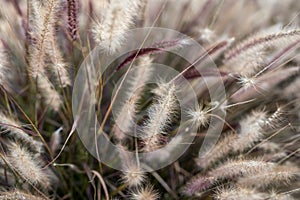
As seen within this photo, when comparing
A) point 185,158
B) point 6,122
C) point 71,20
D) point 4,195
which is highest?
point 71,20

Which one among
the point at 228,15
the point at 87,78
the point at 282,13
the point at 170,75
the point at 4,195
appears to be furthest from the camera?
the point at 282,13

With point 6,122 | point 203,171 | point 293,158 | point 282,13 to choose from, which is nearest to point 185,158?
point 203,171

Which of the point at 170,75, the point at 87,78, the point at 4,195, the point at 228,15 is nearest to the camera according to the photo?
the point at 4,195

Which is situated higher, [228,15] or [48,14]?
[48,14]

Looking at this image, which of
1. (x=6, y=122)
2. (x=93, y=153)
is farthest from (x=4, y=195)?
(x=93, y=153)

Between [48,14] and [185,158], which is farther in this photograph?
[185,158]

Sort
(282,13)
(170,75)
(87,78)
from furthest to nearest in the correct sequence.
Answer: (282,13), (170,75), (87,78)

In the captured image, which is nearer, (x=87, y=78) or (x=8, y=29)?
(x=87, y=78)

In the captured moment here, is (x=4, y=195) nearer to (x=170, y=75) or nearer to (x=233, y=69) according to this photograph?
(x=170, y=75)

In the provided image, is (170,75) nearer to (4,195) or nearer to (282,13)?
(4,195)
